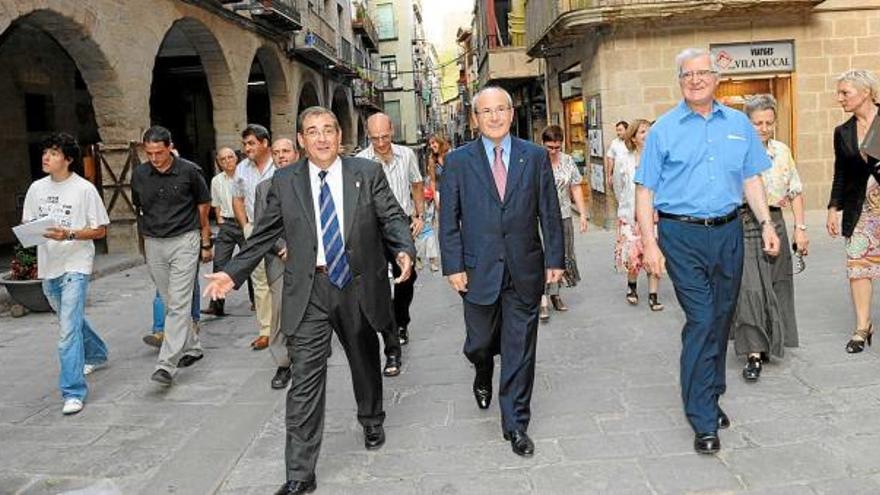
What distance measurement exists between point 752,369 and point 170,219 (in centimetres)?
416

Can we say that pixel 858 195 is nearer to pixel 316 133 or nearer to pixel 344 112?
pixel 316 133

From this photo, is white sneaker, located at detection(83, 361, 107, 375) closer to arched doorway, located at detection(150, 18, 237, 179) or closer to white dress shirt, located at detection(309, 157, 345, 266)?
white dress shirt, located at detection(309, 157, 345, 266)

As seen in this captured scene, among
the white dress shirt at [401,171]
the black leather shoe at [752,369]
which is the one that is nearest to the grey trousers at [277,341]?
the white dress shirt at [401,171]

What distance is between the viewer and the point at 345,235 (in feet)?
12.5

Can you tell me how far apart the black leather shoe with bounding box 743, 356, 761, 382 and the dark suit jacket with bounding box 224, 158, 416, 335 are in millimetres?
2363

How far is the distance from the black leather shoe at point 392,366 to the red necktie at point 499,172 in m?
2.01

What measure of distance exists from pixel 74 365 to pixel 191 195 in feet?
5.07

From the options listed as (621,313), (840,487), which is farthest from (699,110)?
(621,313)

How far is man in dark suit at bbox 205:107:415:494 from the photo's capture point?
3.67 meters

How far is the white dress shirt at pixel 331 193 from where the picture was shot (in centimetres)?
379


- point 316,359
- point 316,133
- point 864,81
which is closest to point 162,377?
point 316,359

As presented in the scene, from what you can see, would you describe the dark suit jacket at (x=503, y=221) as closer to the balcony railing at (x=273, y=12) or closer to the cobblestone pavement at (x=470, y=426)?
the cobblestone pavement at (x=470, y=426)

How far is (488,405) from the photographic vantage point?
465cm

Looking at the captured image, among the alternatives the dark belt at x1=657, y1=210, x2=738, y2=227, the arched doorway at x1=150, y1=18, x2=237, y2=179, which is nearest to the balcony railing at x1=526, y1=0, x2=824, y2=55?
the arched doorway at x1=150, y1=18, x2=237, y2=179
